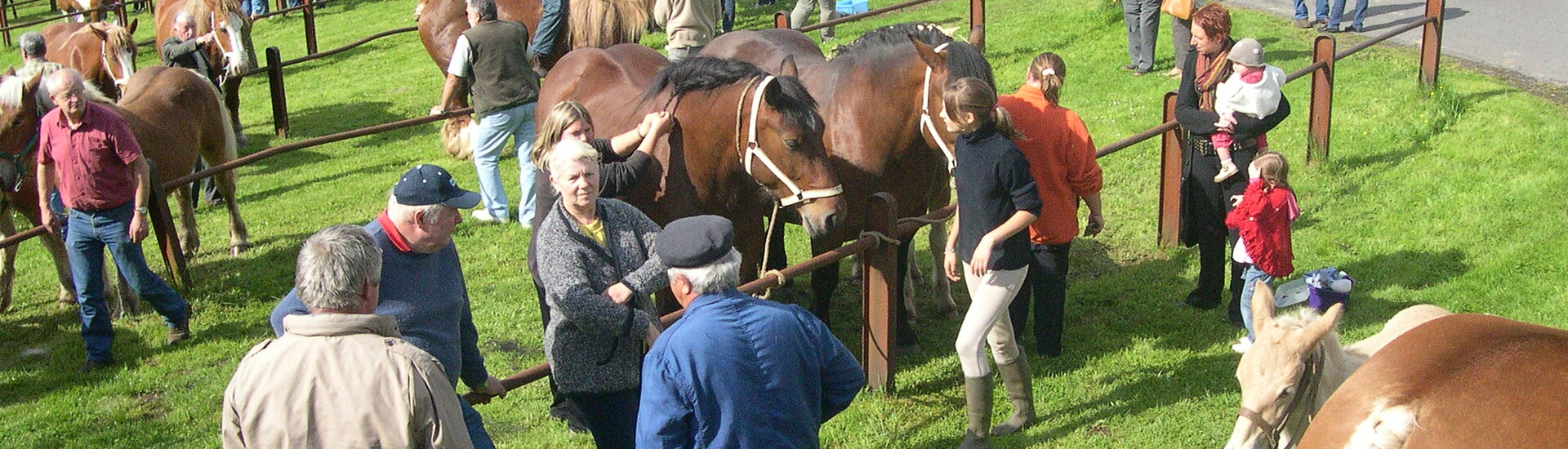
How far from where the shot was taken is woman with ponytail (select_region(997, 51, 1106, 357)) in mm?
5312

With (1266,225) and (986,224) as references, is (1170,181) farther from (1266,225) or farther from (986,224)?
(986,224)

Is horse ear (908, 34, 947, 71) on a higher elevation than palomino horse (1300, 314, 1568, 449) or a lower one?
higher

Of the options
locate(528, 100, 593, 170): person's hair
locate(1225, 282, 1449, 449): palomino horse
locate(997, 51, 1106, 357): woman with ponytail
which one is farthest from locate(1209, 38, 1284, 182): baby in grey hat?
locate(528, 100, 593, 170): person's hair

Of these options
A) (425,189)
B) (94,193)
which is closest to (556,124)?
(425,189)

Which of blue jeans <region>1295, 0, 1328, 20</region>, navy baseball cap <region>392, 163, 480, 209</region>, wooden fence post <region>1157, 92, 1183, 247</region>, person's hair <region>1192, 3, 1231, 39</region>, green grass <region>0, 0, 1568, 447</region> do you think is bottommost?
green grass <region>0, 0, 1568, 447</region>

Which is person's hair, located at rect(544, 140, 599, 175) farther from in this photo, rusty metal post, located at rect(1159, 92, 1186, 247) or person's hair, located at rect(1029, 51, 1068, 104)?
rusty metal post, located at rect(1159, 92, 1186, 247)

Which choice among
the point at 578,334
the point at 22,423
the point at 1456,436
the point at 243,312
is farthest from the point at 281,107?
the point at 1456,436

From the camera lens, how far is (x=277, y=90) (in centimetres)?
1204

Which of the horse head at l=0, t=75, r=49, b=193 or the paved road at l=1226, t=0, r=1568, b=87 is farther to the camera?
the paved road at l=1226, t=0, r=1568, b=87

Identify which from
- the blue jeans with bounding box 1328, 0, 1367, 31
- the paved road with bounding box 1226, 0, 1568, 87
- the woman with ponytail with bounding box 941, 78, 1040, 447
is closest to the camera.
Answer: the woman with ponytail with bounding box 941, 78, 1040, 447

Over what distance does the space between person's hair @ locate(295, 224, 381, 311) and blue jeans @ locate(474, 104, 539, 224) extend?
17.9 feet

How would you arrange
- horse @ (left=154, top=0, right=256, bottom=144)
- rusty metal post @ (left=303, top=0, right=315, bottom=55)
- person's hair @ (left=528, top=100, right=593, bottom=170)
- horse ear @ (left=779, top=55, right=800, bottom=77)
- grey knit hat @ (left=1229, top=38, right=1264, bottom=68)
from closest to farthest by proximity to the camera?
person's hair @ (left=528, top=100, right=593, bottom=170)
grey knit hat @ (left=1229, top=38, right=1264, bottom=68)
horse ear @ (left=779, top=55, right=800, bottom=77)
horse @ (left=154, top=0, right=256, bottom=144)
rusty metal post @ (left=303, top=0, right=315, bottom=55)

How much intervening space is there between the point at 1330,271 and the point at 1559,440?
11.6ft

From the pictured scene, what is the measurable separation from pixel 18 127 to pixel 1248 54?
678 centimetres
